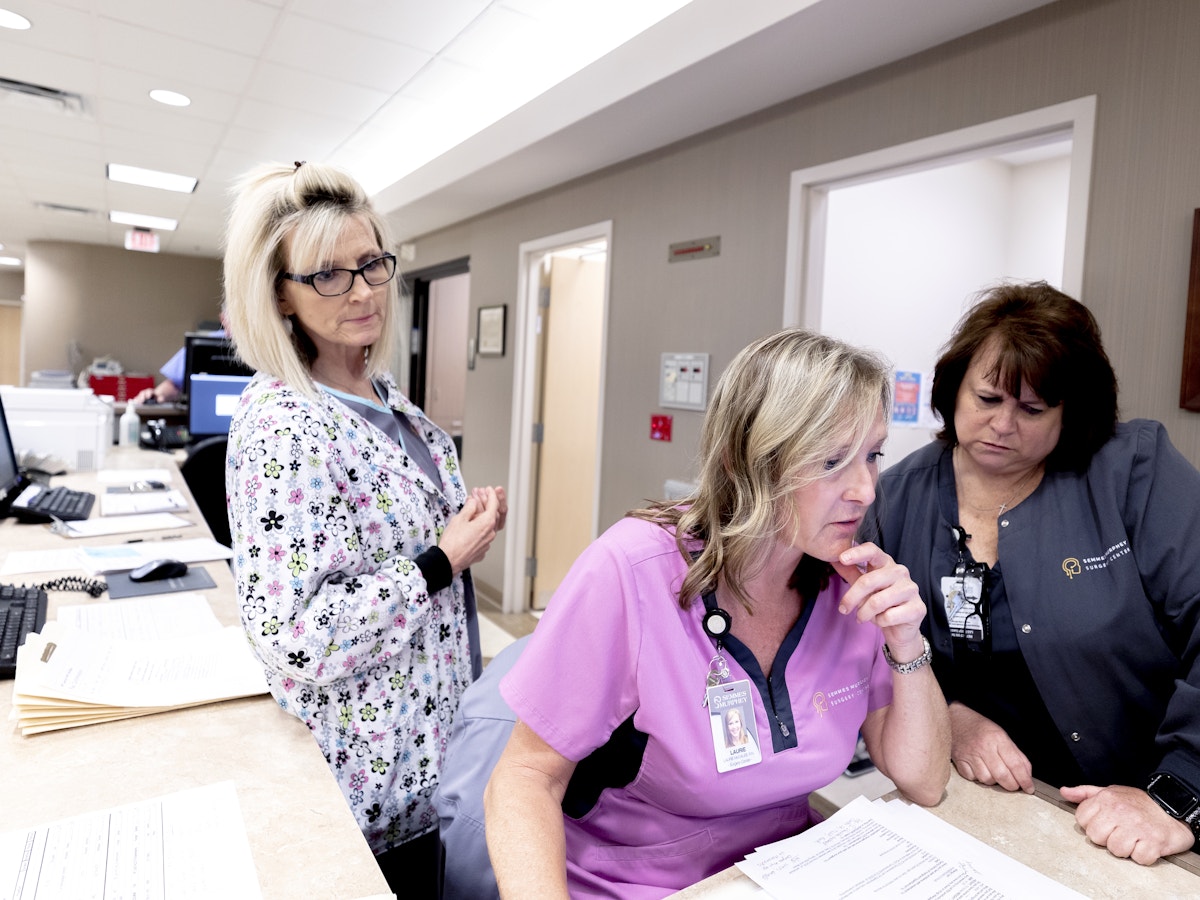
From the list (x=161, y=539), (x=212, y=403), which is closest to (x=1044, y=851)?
(x=161, y=539)

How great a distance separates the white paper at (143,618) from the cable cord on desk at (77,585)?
9cm

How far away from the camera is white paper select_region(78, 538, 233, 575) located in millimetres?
1996

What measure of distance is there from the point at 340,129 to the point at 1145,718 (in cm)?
477

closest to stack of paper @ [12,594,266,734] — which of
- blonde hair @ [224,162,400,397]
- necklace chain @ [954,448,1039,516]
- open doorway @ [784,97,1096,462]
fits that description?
blonde hair @ [224,162,400,397]

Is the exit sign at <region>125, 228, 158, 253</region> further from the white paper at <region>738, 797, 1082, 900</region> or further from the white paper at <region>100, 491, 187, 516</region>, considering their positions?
the white paper at <region>738, 797, 1082, 900</region>

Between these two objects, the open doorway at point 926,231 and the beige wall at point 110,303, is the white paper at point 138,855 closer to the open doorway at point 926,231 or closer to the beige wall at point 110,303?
the open doorway at point 926,231

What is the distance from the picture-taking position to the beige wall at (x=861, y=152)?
1.94m

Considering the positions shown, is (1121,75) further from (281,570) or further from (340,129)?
(340,129)

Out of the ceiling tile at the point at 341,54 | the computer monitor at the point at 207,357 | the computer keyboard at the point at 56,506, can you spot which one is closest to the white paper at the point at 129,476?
the computer keyboard at the point at 56,506

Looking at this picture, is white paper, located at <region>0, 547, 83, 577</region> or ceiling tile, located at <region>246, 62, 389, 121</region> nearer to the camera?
white paper, located at <region>0, 547, 83, 577</region>

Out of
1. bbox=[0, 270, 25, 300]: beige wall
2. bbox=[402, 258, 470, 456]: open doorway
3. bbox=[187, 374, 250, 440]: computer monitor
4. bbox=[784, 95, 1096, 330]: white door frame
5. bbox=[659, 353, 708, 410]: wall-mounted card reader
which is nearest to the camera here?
bbox=[784, 95, 1096, 330]: white door frame

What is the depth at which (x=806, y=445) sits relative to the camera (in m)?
1.04

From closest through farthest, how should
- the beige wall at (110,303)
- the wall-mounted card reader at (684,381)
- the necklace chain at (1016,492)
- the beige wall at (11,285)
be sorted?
the necklace chain at (1016,492) → the wall-mounted card reader at (684,381) → the beige wall at (110,303) → the beige wall at (11,285)

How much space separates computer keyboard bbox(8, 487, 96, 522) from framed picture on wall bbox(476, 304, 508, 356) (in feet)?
8.32
